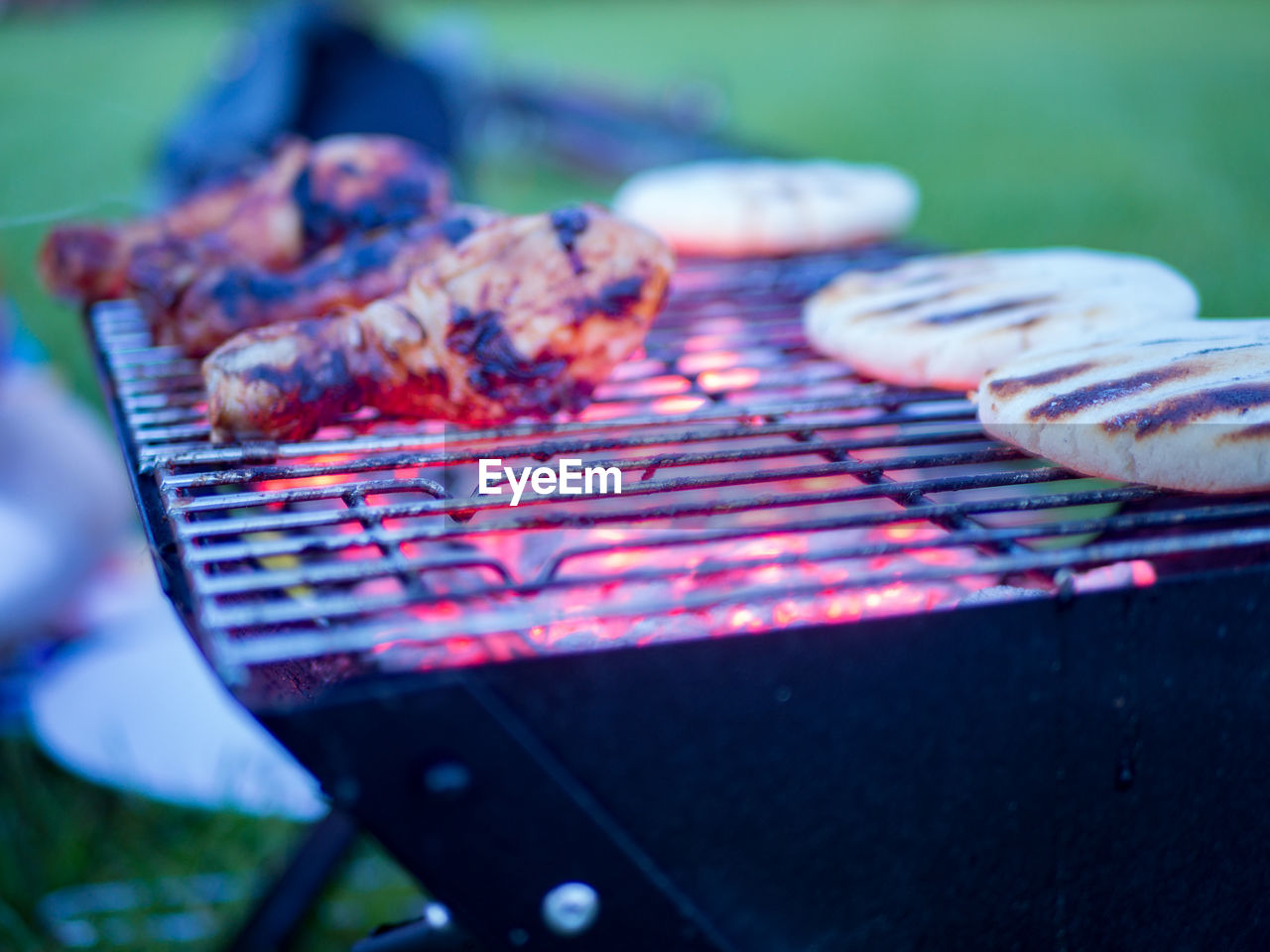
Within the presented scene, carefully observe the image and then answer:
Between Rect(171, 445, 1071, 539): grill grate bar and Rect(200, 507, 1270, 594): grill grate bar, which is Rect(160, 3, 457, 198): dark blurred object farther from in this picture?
Rect(200, 507, 1270, 594): grill grate bar

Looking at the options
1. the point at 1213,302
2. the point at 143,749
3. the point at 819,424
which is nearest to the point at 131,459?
the point at 819,424

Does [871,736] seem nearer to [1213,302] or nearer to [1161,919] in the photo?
[1161,919]

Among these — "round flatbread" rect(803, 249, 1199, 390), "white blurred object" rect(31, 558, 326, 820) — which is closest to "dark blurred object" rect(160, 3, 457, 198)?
"white blurred object" rect(31, 558, 326, 820)

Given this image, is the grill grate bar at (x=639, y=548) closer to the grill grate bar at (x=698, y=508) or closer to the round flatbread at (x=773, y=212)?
the grill grate bar at (x=698, y=508)

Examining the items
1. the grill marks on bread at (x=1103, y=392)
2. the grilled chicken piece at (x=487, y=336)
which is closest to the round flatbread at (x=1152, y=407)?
the grill marks on bread at (x=1103, y=392)

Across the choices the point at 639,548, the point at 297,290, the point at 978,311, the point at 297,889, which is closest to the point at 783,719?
the point at 639,548

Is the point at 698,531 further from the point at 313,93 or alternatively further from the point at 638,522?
the point at 313,93
